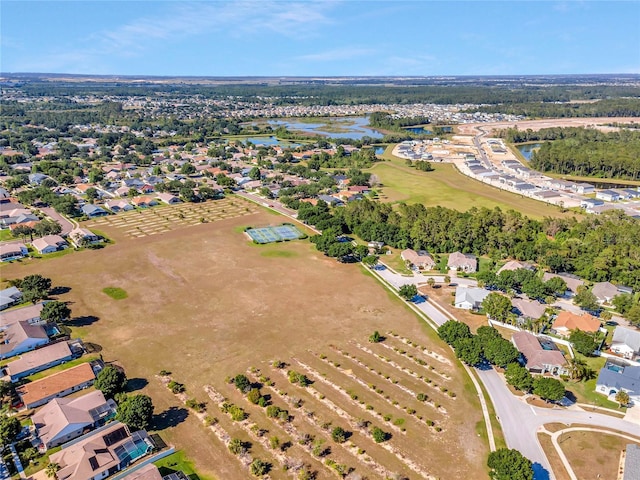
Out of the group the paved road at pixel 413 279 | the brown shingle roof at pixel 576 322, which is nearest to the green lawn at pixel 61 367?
the paved road at pixel 413 279

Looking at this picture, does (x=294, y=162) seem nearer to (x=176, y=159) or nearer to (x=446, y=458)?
(x=176, y=159)

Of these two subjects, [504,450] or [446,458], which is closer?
[504,450]

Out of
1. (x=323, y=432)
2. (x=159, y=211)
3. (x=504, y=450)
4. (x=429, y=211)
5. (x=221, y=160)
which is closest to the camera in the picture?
(x=504, y=450)

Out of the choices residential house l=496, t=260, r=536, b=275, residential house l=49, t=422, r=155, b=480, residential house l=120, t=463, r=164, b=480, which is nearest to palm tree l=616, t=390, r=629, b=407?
residential house l=496, t=260, r=536, b=275

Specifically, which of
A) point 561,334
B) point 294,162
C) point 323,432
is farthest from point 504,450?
point 294,162

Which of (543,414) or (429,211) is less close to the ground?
(429,211)

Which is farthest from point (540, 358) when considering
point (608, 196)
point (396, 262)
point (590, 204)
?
point (608, 196)
